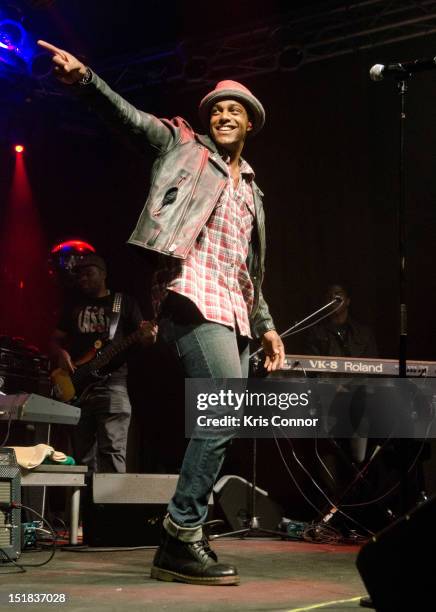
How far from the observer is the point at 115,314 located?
6.15m

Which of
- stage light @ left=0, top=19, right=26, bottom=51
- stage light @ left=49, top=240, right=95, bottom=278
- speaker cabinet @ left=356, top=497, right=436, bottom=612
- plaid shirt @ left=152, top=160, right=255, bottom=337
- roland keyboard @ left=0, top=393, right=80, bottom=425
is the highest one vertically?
stage light @ left=0, top=19, right=26, bottom=51

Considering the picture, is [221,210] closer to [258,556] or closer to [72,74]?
[72,74]

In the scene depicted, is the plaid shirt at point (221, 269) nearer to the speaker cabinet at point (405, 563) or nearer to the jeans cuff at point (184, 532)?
the jeans cuff at point (184, 532)

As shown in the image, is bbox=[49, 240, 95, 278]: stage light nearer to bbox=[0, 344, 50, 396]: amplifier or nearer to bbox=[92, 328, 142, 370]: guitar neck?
bbox=[0, 344, 50, 396]: amplifier

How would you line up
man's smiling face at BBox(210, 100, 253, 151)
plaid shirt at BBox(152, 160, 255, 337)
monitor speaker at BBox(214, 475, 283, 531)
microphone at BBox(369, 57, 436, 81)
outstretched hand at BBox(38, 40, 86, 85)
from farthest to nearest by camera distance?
monitor speaker at BBox(214, 475, 283, 531)
microphone at BBox(369, 57, 436, 81)
man's smiling face at BBox(210, 100, 253, 151)
plaid shirt at BBox(152, 160, 255, 337)
outstretched hand at BBox(38, 40, 86, 85)

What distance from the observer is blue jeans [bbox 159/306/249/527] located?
9.16ft

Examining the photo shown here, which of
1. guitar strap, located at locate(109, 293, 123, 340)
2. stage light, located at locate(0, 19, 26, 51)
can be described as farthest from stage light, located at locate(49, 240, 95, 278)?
stage light, located at locate(0, 19, 26, 51)

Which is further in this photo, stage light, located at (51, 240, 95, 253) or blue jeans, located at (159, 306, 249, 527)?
stage light, located at (51, 240, 95, 253)

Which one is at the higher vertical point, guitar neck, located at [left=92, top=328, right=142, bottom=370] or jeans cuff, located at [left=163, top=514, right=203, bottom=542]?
guitar neck, located at [left=92, top=328, right=142, bottom=370]

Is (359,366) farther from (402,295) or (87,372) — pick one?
(402,295)

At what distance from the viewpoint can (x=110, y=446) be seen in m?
5.90

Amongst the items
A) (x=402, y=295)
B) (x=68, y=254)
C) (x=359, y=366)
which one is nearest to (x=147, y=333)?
(x=359, y=366)

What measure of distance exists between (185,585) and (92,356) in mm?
3529

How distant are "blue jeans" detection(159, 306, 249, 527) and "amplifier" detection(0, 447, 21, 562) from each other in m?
1.11
